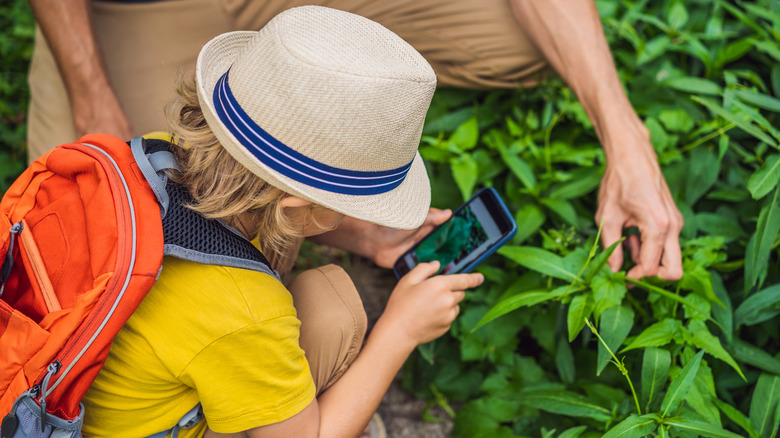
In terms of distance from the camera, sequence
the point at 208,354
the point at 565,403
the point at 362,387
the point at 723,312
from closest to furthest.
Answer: the point at 208,354, the point at 362,387, the point at 565,403, the point at 723,312

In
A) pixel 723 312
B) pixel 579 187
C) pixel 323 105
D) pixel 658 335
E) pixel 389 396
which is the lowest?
pixel 389 396

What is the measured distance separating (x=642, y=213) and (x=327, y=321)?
85cm

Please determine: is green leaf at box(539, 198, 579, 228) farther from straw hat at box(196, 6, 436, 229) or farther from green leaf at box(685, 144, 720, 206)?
straw hat at box(196, 6, 436, 229)

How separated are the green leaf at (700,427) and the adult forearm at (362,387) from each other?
2.00 ft

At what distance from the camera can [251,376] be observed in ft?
3.71

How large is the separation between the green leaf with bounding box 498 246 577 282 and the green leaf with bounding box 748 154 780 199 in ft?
1.73

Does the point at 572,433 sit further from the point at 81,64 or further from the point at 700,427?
the point at 81,64

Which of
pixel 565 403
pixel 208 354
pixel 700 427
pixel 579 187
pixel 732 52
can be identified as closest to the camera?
pixel 208 354

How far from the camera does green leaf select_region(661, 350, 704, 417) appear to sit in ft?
4.15

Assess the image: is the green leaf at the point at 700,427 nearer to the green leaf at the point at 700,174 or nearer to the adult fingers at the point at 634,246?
the adult fingers at the point at 634,246

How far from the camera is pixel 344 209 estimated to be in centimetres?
111

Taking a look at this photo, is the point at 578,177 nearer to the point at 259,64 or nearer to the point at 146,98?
the point at 259,64

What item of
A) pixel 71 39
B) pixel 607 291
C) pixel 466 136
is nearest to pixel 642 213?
pixel 607 291

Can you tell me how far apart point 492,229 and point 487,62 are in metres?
0.71
